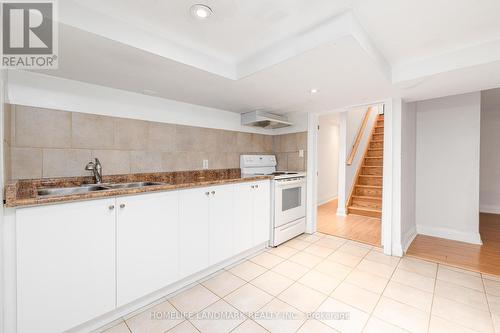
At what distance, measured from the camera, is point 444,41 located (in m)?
1.67

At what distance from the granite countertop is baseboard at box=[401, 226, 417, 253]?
1.94 metres

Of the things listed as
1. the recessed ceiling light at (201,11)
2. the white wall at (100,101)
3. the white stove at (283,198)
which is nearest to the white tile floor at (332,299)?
the white stove at (283,198)

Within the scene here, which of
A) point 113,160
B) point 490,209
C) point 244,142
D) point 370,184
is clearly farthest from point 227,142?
point 490,209

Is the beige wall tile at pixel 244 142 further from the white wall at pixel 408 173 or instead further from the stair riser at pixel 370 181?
the stair riser at pixel 370 181

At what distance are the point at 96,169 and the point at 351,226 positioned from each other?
3.73m

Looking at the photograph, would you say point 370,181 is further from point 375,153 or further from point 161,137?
point 161,137

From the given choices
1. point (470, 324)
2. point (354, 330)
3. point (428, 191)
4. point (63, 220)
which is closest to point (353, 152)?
point (428, 191)

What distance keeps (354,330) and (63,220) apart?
202cm

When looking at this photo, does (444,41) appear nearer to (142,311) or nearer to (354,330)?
(354,330)

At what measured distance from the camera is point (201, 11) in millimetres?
1305

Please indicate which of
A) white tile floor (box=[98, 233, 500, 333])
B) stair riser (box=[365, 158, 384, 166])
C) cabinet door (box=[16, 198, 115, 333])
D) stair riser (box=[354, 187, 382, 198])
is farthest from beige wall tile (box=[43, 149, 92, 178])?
stair riser (box=[365, 158, 384, 166])

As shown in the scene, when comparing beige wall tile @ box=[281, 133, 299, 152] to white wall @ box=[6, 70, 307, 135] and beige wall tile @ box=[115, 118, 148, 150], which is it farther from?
beige wall tile @ box=[115, 118, 148, 150]

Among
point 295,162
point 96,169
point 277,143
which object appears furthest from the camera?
point 277,143

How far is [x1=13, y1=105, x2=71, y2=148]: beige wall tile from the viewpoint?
1654 mm
